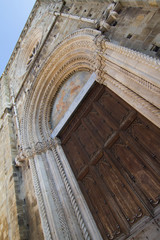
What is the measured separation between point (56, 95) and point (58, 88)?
221 millimetres

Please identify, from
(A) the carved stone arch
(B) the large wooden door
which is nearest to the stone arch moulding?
(A) the carved stone arch

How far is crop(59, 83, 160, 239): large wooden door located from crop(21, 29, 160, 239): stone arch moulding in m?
0.29

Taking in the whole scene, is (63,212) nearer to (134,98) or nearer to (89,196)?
(89,196)

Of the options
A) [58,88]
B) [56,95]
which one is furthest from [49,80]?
[56,95]

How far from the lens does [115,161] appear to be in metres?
3.57

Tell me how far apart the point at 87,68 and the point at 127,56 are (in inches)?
81.4

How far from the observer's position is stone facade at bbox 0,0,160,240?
9.47ft

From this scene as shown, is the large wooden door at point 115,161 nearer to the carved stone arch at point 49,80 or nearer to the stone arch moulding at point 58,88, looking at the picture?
the stone arch moulding at point 58,88

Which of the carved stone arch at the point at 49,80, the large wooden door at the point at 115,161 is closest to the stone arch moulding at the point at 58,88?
the carved stone arch at the point at 49,80

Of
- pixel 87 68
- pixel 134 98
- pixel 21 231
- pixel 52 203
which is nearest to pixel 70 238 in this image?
pixel 52 203

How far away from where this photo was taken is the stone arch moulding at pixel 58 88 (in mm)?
2816

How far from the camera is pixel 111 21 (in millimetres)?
3680

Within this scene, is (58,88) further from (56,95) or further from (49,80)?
(49,80)

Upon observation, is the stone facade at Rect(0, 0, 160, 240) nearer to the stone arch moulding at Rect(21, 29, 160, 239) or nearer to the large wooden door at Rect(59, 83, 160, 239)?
the stone arch moulding at Rect(21, 29, 160, 239)
